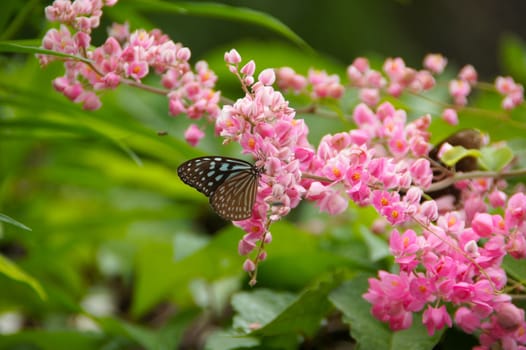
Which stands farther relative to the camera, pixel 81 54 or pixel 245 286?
pixel 245 286

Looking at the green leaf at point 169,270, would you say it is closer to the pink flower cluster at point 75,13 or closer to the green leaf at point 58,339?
the green leaf at point 58,339

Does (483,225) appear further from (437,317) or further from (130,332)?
(130,332)

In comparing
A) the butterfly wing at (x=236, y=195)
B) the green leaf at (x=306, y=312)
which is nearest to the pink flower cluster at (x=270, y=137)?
the butterfly wing at (x=236, y=195)

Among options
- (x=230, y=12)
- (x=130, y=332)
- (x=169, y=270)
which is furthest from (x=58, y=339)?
(x=230, y=12)

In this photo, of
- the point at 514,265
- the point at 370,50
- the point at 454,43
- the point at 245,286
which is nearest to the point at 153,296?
the point at 245,286

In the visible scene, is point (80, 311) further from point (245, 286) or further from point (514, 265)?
point (514, 265)

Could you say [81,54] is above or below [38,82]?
above

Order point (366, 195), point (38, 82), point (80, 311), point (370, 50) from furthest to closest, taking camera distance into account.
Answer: point (370, 50) < point (38, 82) < point (80, 311) < point (366, 195)
